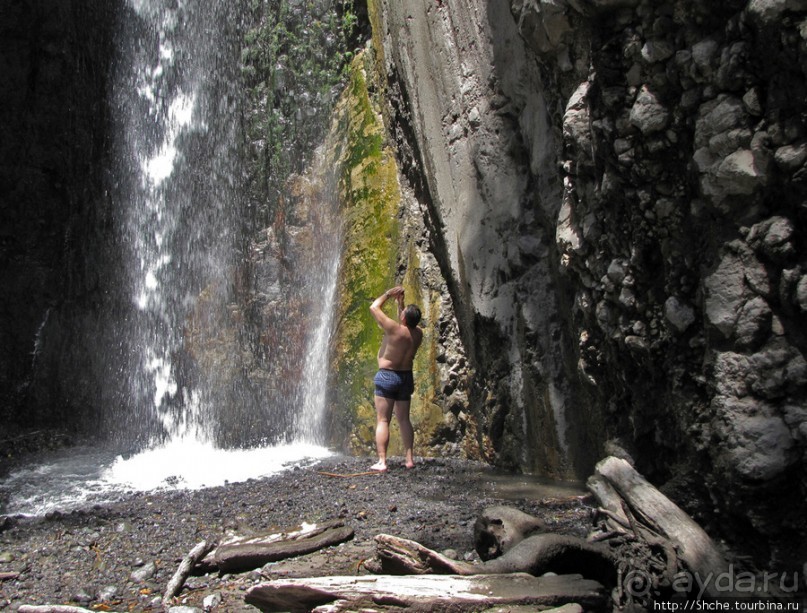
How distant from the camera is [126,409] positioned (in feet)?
41.3

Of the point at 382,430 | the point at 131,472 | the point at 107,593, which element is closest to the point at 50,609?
the point at 107,593

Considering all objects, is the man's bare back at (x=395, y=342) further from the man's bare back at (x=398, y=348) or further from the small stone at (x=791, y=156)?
the small stone at (x=791, y=156)

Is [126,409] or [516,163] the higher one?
[516,163]

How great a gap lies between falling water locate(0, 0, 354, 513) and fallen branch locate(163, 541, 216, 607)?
5.22m

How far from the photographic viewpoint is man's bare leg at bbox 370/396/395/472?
7.02 m

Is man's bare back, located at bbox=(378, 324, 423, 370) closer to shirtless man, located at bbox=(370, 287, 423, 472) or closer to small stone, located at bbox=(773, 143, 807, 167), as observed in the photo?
shirtless man, located at bbox=(370, 287, 423, 472)

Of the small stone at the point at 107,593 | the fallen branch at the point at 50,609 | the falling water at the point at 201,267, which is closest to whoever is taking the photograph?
the fallen branch at the point at 50,609

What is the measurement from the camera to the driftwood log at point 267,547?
4.39 m

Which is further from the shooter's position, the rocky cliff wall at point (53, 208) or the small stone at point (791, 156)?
the rocky cliff wall at point (53, 208)

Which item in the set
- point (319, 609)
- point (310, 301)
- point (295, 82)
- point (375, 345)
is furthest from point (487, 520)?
point (295, 82)

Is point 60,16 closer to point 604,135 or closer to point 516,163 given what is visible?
point 516,163

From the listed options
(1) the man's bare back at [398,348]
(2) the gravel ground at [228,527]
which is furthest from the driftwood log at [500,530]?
(1) the man's bare back at [398,348]

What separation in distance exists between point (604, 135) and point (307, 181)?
24.9 ft

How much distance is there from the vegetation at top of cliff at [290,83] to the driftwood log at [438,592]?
9157 mm
